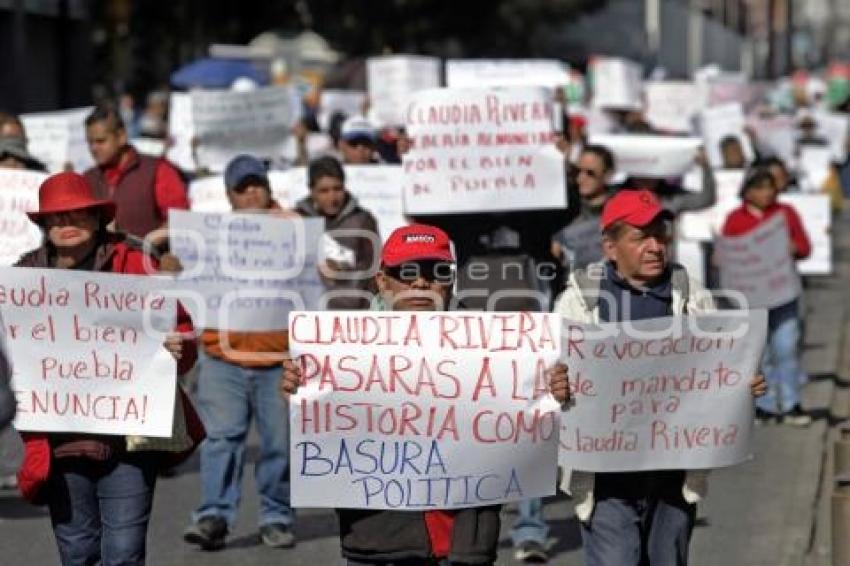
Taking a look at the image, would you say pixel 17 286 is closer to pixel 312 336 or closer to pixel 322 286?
pixel 312 336

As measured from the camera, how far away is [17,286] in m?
6.61

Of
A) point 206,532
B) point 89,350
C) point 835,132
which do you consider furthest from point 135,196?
point 835,132

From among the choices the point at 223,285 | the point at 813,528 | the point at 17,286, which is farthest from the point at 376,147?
the point at 17,286

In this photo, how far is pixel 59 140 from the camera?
577 inches

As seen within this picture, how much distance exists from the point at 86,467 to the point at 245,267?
3081mm

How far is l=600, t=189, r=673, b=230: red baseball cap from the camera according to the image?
626 cm

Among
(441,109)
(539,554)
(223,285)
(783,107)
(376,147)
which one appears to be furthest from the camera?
(783,107)

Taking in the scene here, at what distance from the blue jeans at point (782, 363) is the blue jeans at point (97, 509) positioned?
685 centimetres

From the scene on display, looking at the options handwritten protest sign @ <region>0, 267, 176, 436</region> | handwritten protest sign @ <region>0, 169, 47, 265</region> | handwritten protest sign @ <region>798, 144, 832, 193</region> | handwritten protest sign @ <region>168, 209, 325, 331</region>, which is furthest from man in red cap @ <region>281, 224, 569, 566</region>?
handwritten protest sign @ <region>798, 144, 832, 193</region>

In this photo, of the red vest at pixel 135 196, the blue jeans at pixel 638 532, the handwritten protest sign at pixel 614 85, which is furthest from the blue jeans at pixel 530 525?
the handwritten protest sign at pixel 614 85

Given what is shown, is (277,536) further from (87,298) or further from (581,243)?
(87,298)

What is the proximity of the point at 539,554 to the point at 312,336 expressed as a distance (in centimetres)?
316

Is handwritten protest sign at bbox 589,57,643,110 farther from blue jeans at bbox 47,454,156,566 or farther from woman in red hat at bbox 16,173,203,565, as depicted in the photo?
blue jeans at bbox 47,454,156,566

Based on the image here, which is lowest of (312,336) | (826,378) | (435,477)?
(826,378)
